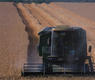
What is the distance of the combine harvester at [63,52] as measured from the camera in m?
13.9

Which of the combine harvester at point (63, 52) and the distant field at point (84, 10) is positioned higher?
the distant field at point (84, 10)

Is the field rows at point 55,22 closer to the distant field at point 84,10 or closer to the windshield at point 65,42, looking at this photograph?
the distant field at point 84,10

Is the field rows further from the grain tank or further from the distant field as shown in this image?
the grain tank

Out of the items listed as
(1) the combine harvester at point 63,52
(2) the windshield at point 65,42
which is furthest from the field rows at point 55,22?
(2) the windshield at point 65,42

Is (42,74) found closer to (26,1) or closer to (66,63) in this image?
(66,63)

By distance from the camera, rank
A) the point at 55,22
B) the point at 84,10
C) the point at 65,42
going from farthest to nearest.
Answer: the point at 84,10 → the point at 55,22 → the point at 65,42

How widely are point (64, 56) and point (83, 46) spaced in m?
1.03

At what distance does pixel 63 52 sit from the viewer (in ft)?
45.8

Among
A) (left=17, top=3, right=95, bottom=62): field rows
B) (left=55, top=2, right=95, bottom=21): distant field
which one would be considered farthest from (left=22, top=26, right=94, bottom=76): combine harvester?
(left=55, top=2, right=95, bottom=21): distant field

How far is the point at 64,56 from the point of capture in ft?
45.9

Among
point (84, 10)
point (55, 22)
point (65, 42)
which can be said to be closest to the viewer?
point (65, 42)

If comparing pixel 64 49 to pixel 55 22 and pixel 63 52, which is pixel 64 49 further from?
pixel 55 22

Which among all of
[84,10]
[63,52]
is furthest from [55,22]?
[63,52]

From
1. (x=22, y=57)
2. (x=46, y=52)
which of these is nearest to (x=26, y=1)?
(x=22, y=57)
